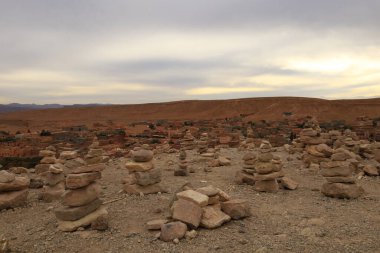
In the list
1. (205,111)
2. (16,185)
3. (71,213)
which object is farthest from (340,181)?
(205,111)

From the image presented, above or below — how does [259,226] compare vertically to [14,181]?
below

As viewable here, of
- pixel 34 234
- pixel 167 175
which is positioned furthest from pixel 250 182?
pixel 34 234

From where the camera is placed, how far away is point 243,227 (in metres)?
7.83

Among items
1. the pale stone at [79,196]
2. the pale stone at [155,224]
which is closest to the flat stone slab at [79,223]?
the pale stone at [79,196]

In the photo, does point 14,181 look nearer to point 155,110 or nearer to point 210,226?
point 210,226

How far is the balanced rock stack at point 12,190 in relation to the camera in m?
9.81

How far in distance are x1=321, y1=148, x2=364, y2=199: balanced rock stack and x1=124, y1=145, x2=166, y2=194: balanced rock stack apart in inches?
197

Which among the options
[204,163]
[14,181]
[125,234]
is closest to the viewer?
[125,234]

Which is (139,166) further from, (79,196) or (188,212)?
(188,212)

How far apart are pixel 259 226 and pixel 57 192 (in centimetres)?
634

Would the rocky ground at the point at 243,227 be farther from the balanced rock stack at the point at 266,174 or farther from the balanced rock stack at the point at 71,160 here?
the balanced rock stack at the point at 71,160

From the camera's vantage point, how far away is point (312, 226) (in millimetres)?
7887

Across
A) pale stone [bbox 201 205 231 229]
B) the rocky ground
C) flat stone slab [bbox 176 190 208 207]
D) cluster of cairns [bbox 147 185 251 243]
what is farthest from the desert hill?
flat stone slab [bbox 176 190 208 207]

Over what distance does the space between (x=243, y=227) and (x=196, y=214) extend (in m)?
1.11
